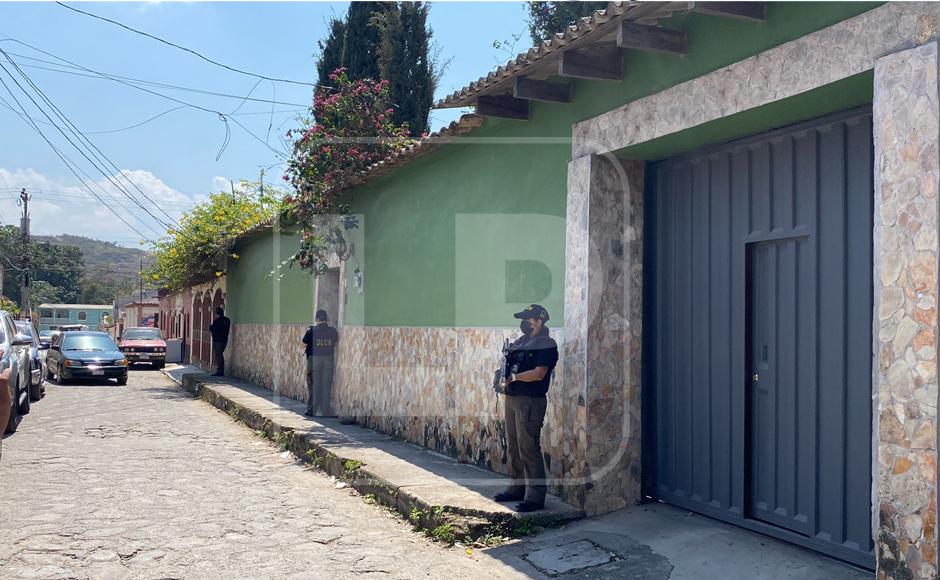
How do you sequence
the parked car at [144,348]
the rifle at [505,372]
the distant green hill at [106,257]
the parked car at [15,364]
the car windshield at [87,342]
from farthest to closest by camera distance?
the distant green hill at [106,257] < the parked car at [144,348] < the car windshield at [87,342] < the parked car at [15,364] < the rifle at [505,372]

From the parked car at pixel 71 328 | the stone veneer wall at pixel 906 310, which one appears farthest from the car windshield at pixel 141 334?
the stone veneer wall at pixel 906 310

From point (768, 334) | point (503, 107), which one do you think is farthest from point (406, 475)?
point (768, 334)

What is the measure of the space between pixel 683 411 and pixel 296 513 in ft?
10.7

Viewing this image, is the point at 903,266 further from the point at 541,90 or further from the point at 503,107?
the point at 503,107

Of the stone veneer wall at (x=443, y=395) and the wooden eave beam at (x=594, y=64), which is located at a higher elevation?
the wooden eave beam at (x=594, y=64)

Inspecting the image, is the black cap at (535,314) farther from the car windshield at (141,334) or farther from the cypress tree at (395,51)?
the car windshield at (141,334)

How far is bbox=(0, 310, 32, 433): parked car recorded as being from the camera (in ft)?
32.6

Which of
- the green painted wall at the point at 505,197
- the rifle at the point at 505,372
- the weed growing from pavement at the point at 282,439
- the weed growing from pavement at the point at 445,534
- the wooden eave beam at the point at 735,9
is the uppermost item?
the wooden eave beam at the point at 735,9

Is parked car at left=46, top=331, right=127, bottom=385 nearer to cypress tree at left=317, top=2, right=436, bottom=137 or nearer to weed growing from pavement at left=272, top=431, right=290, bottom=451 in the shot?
cypress tree at left=317, top=2, right=436, bottom=137

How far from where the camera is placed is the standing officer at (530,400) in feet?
20.4

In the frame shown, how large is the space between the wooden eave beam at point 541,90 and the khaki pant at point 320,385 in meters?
6.49

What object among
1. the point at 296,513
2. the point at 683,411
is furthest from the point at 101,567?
the point at 683,411

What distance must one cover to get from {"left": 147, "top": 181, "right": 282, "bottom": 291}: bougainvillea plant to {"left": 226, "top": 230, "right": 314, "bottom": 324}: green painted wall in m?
0.60

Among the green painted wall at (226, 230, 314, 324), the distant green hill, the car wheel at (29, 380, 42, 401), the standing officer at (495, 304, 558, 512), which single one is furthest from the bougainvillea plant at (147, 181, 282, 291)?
the distant green hill
